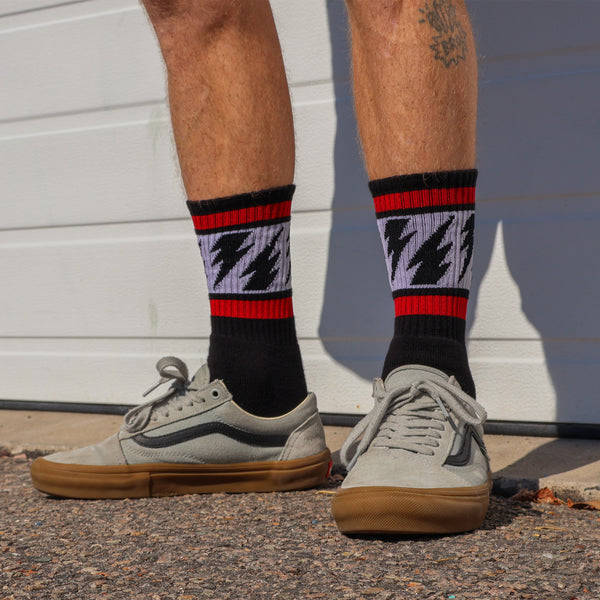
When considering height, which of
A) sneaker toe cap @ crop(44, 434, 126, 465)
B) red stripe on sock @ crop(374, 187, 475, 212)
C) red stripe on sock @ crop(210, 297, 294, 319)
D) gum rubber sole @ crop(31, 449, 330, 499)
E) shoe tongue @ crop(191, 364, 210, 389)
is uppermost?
red stripe on sock @ crop(374, 187, 475, 212)

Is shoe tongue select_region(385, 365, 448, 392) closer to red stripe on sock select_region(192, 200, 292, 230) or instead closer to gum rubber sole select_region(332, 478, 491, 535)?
gum rubber sole select_region(332, 478, 491, 535)

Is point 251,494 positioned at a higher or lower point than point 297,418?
lower

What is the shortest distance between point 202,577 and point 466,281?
59 centimetres

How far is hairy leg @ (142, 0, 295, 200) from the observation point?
4.36 feet

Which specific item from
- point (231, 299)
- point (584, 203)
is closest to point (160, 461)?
point (231, 299)

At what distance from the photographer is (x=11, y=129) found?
230 centimetres

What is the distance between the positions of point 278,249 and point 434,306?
1.08ft

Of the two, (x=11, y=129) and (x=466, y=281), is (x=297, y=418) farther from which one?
(x=11, y=129)

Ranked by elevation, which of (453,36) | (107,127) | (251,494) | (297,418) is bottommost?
(251,494)

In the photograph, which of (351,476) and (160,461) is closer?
(351,476)

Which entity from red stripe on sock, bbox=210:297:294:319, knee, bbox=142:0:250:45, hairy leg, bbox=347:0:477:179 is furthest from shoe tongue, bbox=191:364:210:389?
knee, bbox=142:0:250:45

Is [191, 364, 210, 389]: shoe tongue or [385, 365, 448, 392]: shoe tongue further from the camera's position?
[191, 364, 210, 389]: shoe tongue

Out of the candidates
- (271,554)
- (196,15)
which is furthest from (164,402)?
(196,15)

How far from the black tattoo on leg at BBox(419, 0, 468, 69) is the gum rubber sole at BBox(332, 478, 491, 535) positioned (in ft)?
2.07
